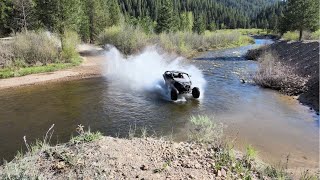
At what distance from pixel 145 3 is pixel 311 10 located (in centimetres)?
11907

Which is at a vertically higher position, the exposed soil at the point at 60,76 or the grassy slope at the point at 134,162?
the grassy slope at the point at 134,162

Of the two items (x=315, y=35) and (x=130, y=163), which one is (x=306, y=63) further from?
(x=130, y=163)

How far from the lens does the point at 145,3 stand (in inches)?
6220

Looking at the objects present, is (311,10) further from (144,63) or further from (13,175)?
(13,175)

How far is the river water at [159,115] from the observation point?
46.5ft

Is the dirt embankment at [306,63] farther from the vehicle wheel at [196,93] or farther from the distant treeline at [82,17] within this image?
the distant treeline at [82,17]

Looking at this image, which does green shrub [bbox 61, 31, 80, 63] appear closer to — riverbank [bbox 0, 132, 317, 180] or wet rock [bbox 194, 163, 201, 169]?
riverbank [bbox 0, 132, 317, 180]

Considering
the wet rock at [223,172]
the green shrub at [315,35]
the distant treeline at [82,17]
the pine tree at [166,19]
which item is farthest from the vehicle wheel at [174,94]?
the pine tree at [166,19]

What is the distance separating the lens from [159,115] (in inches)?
717

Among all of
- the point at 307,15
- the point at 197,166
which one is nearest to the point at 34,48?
the point at 197,166

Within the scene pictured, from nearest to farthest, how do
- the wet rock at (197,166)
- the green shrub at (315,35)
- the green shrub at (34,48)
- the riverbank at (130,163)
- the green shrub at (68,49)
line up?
the riverbank at (130,163), the wet rock at (197,166), the green shrub at (34,48), the green shrub at (68,49), the green shrub at (315,35)

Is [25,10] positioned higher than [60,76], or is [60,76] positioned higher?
[25,10]

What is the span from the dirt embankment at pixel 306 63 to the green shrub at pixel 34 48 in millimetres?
25223

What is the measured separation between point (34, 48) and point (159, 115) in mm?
20888
